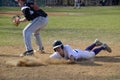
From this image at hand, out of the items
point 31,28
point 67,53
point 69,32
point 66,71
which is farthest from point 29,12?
point 69,32

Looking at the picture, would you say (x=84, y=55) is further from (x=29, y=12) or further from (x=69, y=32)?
(x=69, y=32)

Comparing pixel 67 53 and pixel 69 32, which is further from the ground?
pixel 67 53

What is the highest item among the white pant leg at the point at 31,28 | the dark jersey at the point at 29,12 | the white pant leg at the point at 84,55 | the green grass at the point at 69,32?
the dark jersey at the point at 29,12

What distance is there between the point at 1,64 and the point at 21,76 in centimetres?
186

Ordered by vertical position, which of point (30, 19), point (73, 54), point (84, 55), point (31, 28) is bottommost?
point (84, 55)

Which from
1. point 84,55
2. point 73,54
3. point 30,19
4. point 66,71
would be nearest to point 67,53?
point 73,54

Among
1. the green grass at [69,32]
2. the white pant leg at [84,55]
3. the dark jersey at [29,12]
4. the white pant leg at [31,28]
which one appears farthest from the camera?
the green grass at [69,32]

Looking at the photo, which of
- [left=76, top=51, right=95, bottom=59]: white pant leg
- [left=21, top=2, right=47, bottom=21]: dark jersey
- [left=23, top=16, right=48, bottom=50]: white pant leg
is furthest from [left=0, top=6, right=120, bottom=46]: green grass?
[left=76, top=51, right=95, bottom=59]: white pant leg

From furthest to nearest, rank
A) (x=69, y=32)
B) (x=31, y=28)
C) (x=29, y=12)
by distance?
(x=69, y=32), (x=31, y=28), (x=29, y=12)

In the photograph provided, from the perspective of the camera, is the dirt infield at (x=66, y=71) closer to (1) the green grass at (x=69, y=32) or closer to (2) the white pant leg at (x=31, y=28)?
(2) the white pant leg at (x=31, y=28)

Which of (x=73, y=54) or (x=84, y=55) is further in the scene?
(x=84, y=55)

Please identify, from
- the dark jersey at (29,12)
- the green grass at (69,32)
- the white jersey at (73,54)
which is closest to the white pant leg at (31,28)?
the dark jersey at (29,12)

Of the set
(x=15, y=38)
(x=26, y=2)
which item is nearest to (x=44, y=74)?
(x=26, y=2)

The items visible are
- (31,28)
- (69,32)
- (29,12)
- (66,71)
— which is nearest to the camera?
(66,71)
